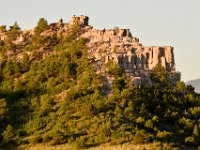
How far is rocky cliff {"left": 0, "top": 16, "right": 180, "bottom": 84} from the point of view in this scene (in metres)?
117

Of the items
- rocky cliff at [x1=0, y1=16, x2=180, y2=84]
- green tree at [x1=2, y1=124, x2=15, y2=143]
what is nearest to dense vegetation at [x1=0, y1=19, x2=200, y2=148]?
green tree at [x1=2, y1=124, x2=15, y2=143]

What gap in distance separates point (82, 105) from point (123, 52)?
66.5 ft

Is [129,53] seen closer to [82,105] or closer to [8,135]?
[82,105]

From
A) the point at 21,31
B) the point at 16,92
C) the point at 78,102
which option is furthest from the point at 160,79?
the point at 21,31

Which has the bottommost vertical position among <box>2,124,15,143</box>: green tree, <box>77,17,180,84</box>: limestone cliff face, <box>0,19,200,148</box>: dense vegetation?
<box>2,124,15,143</box>: green tree

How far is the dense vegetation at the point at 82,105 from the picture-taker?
98125 mm

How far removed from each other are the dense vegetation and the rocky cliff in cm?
238

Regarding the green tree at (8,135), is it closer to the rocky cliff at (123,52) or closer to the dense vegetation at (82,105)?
the dense vegetation at (82,105)

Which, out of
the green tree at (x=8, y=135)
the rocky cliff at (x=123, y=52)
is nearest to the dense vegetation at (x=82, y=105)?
the green tree at (x=8, y=135)

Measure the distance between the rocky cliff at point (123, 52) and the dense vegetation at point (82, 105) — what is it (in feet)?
7.80

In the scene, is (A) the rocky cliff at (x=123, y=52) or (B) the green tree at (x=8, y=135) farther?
(A) the rocky cliff at (x=123, y=52)

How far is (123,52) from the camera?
393ft

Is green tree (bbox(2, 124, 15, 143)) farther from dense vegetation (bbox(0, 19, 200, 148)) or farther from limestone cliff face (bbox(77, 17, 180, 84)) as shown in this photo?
limestone cliff face (bbox(77, 17, 180, 84))

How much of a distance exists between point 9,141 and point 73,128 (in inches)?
490
